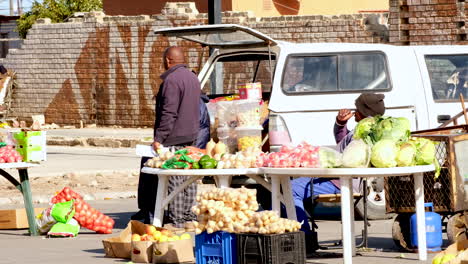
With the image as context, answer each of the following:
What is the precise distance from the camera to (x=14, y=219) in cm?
1315

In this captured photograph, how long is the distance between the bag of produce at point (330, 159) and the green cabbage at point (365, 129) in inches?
23.7

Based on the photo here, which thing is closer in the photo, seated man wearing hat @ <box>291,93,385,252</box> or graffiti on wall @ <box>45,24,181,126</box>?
seated man wearing hat @ <box>291,93,385,252</box>

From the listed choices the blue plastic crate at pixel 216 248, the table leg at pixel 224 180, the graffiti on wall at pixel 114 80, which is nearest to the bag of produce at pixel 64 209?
the table leg at pixel 224 180

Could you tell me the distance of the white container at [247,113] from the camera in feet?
38.2

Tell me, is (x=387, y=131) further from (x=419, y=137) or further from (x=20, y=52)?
(x=20, y=52)

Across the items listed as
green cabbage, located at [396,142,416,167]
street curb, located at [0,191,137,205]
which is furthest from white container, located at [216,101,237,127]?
street curb, located at [0,191,137,205]

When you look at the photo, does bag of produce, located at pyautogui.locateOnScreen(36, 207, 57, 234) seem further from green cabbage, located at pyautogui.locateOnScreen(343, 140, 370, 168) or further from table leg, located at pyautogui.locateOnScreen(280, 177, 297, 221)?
green cabbage, located at pyautogui.locateOnScreen(343, 140, 370, 168)

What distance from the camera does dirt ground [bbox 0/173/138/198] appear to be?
1784 centimetres

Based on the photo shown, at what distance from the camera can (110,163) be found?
72.9 ft

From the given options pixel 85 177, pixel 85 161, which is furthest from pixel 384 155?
pixel 85 161

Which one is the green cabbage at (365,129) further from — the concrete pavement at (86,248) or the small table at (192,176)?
the concrete pavement at (86,248)

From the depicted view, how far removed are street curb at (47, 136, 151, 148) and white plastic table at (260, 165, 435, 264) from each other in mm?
17824

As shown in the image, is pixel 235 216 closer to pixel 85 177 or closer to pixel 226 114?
pixel 226 114

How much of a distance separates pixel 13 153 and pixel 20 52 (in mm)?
25598
